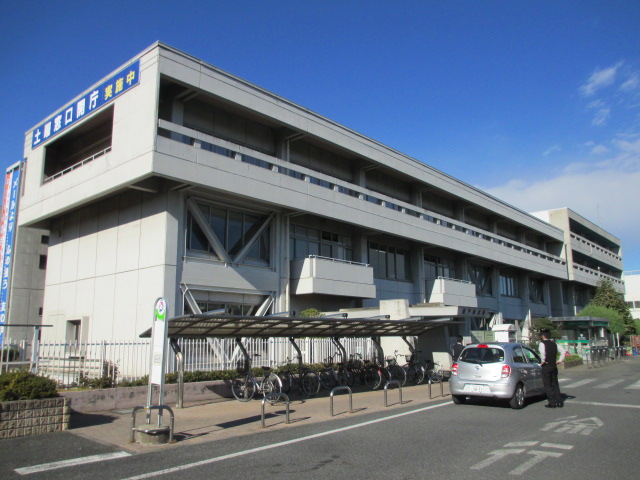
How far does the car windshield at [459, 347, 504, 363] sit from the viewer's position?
43.4 ft

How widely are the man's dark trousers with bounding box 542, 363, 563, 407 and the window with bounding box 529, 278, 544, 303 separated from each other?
40.1 meters

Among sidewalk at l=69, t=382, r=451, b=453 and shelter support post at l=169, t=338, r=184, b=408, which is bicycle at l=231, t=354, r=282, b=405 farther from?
shelter support post at l=169, t=338, r=184, b=408

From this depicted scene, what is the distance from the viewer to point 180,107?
69.7ft

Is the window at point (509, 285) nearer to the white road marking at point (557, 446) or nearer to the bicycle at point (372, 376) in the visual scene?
the bicycle at point (372, 376)

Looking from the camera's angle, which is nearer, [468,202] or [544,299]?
[468,202]

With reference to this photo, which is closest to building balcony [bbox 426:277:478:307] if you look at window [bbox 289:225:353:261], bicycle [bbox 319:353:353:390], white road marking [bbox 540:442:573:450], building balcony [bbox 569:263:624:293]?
window [bbox 289:225:353:261]

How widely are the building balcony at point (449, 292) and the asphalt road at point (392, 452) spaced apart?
21399mm

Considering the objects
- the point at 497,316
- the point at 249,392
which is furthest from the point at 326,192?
the point at 497,316

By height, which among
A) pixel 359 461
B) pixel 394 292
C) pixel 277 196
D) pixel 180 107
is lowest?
pixel 359 461

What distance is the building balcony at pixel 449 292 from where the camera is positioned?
33.4 meters

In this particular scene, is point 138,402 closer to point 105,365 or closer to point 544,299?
point 105,365

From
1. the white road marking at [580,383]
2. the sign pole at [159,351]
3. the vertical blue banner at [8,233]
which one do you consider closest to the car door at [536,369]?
the white road marking at [580,383]

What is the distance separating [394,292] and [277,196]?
12489 mm

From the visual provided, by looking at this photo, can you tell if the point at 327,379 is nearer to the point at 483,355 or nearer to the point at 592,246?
the point at 483,355
